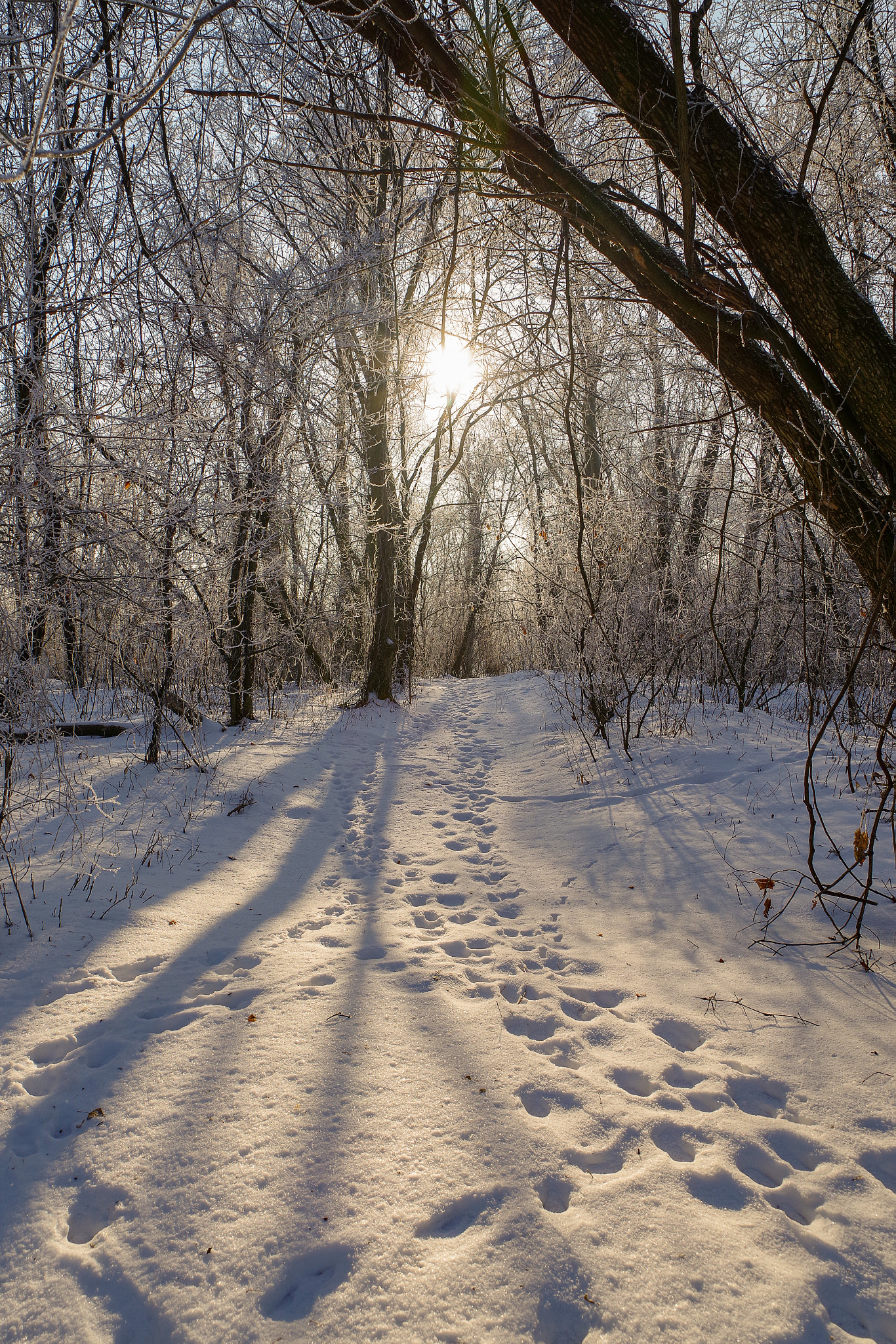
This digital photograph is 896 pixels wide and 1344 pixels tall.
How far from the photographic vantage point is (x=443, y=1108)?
5.82ft

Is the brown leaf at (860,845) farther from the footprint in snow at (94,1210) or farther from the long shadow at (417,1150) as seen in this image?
the footprint in snow at (94,1210)

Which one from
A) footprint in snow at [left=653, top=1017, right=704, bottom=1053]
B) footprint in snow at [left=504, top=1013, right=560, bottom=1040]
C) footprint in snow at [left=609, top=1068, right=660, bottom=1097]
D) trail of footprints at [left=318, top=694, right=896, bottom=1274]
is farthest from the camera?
footprint in snow at [left=504, top=1013, right=560, bottom=1040]

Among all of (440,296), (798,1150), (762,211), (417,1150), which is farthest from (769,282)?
(417,1150)

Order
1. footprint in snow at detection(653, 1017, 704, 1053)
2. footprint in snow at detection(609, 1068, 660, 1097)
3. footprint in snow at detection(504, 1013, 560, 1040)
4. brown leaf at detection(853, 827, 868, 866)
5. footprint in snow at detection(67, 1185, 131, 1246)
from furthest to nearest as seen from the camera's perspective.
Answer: brown leaf at detection(853, 827, 868, 866), footprint in snow at detection(504, 1013, 560, 1040), footprint in snow at detection(653, 1017, 704, 1053), footprint in snow at detection(609, 1068, 660, 1097), footprint in snow at detection(67, 1185, 131, 1246)

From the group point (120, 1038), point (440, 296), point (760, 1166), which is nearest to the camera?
point (760, 1166)

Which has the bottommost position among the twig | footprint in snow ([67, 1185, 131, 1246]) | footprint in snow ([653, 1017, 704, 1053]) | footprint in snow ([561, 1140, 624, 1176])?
footprint in snow ([561, 1140, 624, 1176])

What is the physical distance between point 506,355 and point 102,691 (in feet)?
22.4

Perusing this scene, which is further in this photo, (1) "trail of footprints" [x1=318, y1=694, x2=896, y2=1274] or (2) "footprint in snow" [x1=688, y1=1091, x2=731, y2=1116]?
(2) "footprint in snow" [x1=688, y1=1091, x2=731, y2=1116]

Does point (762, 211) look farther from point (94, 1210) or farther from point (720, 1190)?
point (94, 1210)

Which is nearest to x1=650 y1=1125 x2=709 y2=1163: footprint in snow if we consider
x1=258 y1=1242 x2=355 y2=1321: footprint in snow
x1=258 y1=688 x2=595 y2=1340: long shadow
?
x1=258 y1=688 x2=595 y2=1340: long shadow

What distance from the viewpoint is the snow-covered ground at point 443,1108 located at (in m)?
1.27

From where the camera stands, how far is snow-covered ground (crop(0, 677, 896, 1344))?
4.16 ft

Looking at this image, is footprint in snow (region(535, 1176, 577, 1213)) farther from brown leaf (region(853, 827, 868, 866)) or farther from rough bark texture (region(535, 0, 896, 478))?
rough bark texture (region(535, 0, 896, 478))

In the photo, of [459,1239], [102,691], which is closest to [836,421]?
[459,1239]
